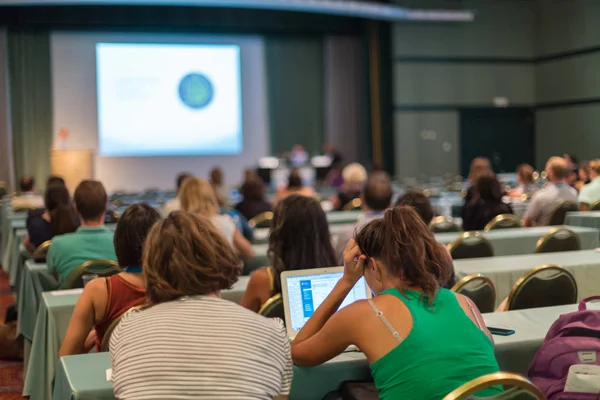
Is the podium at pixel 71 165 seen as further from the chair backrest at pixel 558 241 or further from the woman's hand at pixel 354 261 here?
the woman's hand at pixel 354 261

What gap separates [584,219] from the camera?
7051 mm

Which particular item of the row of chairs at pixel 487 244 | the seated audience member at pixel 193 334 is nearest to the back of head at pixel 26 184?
the row of chairs at pixel 487 244

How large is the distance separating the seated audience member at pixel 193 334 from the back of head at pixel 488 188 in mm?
4882

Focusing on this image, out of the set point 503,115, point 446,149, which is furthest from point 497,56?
point 446,149

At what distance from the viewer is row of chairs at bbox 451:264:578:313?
145 inches

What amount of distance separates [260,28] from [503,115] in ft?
20.2

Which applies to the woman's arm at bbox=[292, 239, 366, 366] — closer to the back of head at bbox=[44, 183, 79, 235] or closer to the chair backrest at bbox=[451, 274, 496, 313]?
the chair backrest at bbox=[451, 274, 496, 313]

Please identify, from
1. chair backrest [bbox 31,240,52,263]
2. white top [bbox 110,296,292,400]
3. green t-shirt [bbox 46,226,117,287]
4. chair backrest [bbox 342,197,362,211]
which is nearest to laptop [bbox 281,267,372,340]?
white top [bbox 110,296,292,400]

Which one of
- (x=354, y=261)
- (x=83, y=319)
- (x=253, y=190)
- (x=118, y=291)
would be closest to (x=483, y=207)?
(x=253, y=190)

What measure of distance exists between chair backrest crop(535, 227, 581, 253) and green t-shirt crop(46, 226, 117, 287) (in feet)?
9.66

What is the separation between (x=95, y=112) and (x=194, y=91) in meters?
2.04

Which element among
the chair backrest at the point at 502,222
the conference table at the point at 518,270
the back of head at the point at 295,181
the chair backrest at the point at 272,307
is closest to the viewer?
the chair backrest at the point at 272,307

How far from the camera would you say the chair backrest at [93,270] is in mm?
3988

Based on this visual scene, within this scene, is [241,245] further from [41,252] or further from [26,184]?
[26,184]
